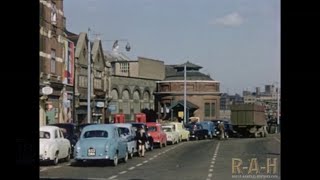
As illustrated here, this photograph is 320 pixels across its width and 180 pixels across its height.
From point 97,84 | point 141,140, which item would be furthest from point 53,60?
point 141,140

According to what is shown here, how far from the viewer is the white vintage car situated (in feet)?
66.6

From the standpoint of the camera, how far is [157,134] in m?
35.2

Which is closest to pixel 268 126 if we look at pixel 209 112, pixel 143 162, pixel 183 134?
pixel 183 134

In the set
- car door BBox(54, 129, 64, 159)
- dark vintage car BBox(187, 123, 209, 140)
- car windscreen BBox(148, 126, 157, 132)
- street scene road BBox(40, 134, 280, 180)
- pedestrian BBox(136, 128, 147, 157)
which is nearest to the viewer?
street scene road BBox(40, 134, 280, 180)

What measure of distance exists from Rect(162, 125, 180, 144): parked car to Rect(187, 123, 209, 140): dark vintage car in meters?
2.46

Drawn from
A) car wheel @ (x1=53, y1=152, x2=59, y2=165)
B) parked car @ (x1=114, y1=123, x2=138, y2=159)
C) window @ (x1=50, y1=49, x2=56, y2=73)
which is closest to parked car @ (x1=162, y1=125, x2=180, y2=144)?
window @ (x1=50, y1=49, x2=56, y2=73)

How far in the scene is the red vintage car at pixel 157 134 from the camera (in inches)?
1352

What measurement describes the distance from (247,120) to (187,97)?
19.1 meters

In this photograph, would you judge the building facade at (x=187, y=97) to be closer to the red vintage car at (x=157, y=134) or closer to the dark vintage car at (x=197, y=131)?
the dark vintage car at (x=197, y=131)

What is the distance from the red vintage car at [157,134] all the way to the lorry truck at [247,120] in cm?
1649

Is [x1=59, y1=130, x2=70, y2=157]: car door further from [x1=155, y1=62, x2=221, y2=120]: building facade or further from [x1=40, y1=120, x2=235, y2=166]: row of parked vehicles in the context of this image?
[x1=155, y1=62, x2=221, y2=120]: building facade
